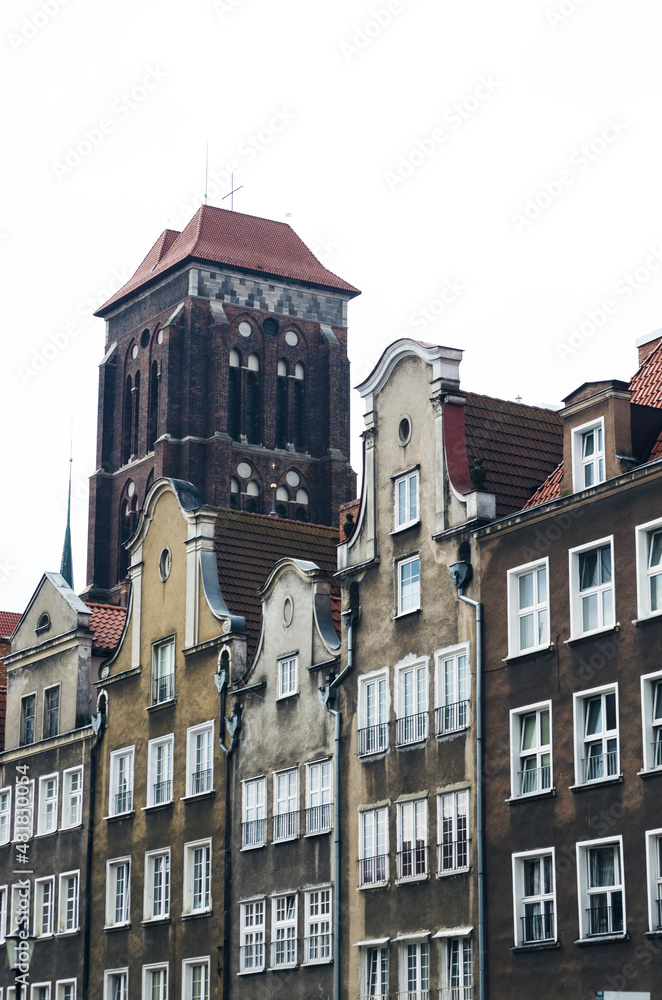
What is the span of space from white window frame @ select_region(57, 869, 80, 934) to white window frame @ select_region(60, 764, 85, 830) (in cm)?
151

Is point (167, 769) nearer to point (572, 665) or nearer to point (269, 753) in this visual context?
point (269, 753)

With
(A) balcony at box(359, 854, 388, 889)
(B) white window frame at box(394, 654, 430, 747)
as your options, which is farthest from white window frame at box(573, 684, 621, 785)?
(A) balcony at box(359, 854, 388, 889)

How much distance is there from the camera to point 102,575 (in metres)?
127

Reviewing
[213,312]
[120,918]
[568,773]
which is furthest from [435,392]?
[213,312]

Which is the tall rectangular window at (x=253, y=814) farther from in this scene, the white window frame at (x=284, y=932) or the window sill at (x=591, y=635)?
the window sill at (x=591, y=635)

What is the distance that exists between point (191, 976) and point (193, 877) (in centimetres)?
266

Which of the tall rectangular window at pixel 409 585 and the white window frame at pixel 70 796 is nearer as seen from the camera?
the tall rectangular window at pixel 409 585

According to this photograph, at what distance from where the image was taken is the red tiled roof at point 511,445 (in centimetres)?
4775

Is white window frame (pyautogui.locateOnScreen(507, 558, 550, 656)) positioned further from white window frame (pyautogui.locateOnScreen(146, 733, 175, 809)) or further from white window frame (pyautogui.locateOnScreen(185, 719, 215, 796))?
white window frame (pyautogui.locateOnScreen(146, 733, 175, 809))

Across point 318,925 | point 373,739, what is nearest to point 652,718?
point 373,739

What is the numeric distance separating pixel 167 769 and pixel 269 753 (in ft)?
18.7

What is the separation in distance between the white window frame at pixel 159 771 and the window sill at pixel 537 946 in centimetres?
1658

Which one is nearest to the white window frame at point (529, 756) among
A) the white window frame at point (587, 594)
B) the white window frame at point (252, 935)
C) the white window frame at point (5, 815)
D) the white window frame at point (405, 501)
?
the white window frame at point (587, 594)

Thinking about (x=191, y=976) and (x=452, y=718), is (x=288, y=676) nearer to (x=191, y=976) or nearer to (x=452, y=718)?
(x=452, y=718)
